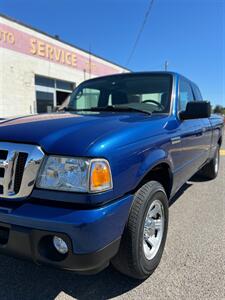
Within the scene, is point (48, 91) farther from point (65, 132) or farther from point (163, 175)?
point (65, 132)

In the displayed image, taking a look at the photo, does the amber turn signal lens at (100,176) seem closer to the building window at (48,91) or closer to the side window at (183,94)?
the side window at (183,94)

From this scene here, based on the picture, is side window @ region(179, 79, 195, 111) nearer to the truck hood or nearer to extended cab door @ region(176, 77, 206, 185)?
extended cab door @ region(176, 77, 206, 185)

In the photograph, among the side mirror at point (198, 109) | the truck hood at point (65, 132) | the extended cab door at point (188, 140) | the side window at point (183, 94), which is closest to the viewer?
the truck hood at point (65, 132)

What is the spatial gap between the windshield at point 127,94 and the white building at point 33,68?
19.4 feet

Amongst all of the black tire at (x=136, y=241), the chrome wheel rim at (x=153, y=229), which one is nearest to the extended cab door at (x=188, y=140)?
the chrome wheel rim at (x=153, y=229)

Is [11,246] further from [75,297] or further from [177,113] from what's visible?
[177,113]

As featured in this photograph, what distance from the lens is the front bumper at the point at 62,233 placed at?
5.58 ft

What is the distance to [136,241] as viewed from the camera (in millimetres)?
2082

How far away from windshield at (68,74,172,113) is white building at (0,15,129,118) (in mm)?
5916

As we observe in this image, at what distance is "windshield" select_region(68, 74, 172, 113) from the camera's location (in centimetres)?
329

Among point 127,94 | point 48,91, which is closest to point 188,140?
point 127,94

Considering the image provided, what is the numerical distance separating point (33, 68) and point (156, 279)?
34.4 feet

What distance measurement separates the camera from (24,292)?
7.38ft

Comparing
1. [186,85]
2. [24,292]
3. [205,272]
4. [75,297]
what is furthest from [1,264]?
[186,85]
